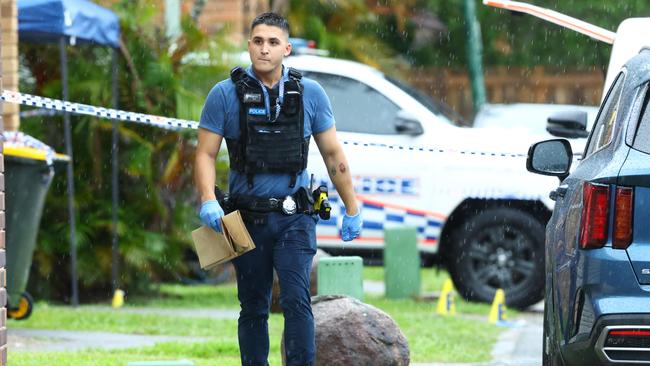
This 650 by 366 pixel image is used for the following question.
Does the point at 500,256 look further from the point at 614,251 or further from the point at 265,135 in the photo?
the point at 614,251

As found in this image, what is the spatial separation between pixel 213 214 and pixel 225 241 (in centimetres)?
13

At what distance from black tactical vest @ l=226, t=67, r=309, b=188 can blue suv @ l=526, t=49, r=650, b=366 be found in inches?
59.0

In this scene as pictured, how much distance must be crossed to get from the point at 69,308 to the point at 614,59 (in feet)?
17.3

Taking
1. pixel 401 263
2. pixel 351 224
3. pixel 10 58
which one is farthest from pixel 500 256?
pixel 351 224

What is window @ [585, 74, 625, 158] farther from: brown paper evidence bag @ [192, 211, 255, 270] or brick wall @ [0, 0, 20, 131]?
brick wall @ [0, 0, 20, 131]

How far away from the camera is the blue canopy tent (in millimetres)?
11875

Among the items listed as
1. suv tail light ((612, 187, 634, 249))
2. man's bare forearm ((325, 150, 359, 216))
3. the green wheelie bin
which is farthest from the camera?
the green wheelie bin

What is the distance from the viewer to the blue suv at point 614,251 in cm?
537

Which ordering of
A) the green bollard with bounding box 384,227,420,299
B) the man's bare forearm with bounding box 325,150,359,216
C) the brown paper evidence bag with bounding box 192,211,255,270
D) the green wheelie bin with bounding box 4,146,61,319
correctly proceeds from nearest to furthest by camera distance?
the brown paper evidence bag with bounding box 192,211,255,270 → the man's bare forearm with bounding box 325,150,359,216 → the green wheelie bin with bounding box 4,146,61,319 → the green bollard with bounding box 384,227,420,299

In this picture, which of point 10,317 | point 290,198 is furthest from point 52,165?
point 290,198

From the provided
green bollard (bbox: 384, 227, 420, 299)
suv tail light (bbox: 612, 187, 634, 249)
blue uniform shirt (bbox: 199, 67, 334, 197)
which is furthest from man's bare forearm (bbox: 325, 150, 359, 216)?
green bollard (bbox: 384, 227, 420, 299)

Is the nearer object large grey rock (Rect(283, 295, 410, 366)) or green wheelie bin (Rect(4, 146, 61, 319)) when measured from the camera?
large grey rock (Rect(283, 295, 410, 366))

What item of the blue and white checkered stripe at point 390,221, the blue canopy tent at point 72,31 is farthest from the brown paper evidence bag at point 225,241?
the blue and white checkered stripe at point 390,221

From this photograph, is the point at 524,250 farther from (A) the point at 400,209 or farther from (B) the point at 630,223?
(B) the point at 630,223
